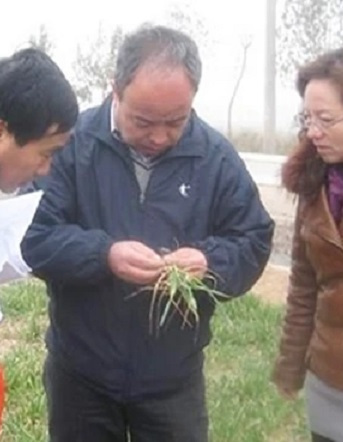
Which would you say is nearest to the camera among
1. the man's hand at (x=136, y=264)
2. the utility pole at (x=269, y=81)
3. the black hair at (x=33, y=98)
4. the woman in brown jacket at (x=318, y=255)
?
the black hair at (x=33, y=98)

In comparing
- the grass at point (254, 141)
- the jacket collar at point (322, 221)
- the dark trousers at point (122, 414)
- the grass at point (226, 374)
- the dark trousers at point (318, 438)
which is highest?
the jacket collar at point (322, 221)

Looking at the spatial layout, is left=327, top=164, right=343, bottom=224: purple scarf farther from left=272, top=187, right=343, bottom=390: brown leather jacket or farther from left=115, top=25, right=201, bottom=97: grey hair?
left=115, top=25, right=201, bottom=97: grey hair

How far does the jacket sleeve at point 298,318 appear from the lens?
3260 millimetres

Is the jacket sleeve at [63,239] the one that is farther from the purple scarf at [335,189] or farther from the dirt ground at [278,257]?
the dirt ground at [278,257]

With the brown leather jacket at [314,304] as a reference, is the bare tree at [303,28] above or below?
below

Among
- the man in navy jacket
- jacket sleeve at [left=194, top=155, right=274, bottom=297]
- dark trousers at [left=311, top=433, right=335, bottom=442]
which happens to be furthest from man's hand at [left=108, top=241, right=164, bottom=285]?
dark trousers at [left=311, top=433, right=335, bottom=442]

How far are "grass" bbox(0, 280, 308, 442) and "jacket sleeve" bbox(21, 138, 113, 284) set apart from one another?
5.94 ft

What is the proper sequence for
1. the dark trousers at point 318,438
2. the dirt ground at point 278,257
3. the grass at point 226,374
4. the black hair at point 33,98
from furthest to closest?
1. the dirt ground at point 278,257
2. the grass at point 226,374
3. the dark trousers at point 318,438
4. the black hair at point 33,98

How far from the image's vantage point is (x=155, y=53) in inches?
111

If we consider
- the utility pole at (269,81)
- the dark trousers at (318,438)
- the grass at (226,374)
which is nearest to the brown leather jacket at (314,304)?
the dark trousers at (318,438)

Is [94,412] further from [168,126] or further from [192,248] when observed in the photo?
[168,126]

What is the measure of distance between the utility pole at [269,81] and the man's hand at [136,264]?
36.9ft

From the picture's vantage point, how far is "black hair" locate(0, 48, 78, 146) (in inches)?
93.0

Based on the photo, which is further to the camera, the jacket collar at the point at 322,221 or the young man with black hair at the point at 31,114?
the jacket collar at the point at 322,221
